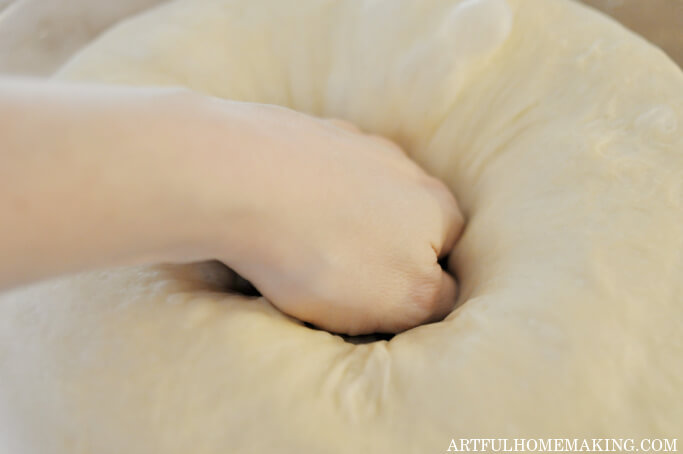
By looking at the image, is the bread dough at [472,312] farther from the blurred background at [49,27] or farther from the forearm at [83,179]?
the blurred background at [49,27]

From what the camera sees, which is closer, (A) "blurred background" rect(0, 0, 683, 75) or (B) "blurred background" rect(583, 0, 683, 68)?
(B) "blurred background" rect(583, 0, 683, 68)

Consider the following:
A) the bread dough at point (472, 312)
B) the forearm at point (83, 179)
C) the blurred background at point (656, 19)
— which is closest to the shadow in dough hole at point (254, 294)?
the bread dough at point (472, 312)

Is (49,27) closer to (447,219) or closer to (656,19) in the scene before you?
(447,219)

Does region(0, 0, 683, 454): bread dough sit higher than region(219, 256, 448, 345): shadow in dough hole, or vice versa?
region(0, 0, 683, 454): bread dough

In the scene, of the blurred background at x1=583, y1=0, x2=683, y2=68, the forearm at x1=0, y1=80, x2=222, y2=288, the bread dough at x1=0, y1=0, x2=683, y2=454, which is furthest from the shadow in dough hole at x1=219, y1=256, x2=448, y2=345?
the blurred background at x1=583, y1=0, x2=683, y2=68

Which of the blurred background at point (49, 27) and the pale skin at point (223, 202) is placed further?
the blurred background at point (49, 27)

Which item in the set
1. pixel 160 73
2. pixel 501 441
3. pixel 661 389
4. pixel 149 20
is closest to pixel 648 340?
pixel 661 389

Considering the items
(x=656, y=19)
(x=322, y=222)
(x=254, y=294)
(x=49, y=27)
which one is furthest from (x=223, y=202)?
(x=49, y=27)

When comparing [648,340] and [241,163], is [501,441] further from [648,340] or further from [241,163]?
[241,163]

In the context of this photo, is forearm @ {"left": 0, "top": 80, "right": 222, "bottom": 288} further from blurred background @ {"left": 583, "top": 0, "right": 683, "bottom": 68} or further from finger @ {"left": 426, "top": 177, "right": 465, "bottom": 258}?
blurred background @ {"left": 583, "top": 0, "right": 683, "bottom": 68}
